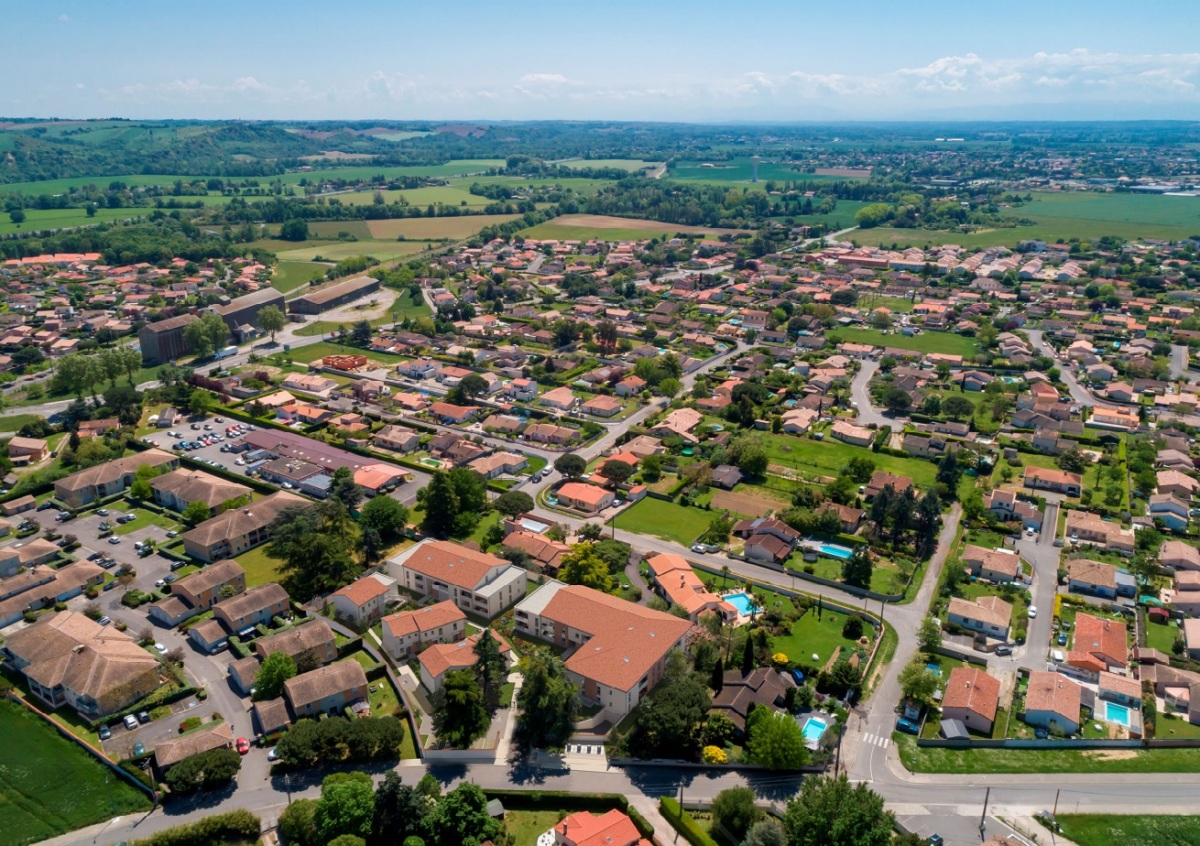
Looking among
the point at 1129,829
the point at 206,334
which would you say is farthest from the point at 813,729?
the point at 206,334

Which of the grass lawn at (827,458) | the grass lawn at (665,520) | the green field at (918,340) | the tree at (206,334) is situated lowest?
the grass lawn at (665,520)

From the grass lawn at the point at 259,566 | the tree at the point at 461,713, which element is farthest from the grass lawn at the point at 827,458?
the grass lawn at the point at 259,566

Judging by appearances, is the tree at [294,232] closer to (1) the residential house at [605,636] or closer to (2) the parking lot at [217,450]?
(2) the parking lot at [217,450]

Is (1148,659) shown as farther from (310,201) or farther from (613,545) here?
(310,201)

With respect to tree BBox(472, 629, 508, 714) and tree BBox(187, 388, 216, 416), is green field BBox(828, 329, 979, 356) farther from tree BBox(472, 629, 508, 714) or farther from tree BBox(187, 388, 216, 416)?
tree BBox(472, 629, 508, 714)

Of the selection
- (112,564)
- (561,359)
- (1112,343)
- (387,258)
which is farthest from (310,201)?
(1112,343)

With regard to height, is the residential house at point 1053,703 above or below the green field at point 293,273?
below
